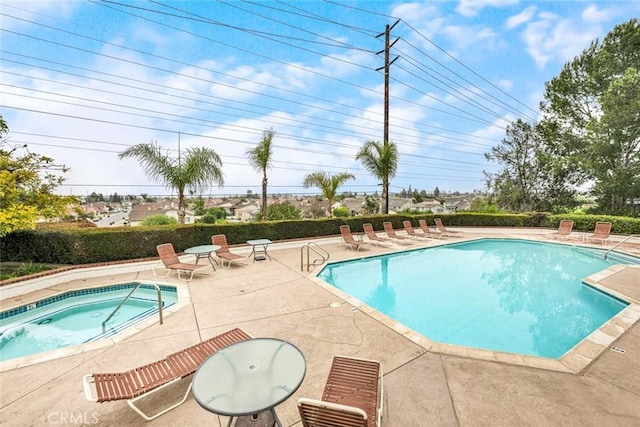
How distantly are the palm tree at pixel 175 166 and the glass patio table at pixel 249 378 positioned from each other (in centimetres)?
1052

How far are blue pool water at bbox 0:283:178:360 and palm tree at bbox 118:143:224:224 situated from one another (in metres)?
5.37

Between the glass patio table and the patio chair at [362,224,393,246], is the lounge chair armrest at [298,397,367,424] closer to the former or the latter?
the glass patio table

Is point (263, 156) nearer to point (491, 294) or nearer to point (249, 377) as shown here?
point (491, 294)

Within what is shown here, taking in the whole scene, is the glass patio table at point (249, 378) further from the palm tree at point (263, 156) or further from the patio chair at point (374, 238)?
the palm tree at point (263, 156)

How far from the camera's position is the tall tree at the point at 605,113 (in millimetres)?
17797

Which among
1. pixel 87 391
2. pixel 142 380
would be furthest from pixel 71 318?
pixel 142 380

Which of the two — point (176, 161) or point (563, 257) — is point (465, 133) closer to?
point (563, 257)

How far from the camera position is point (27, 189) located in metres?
7.75

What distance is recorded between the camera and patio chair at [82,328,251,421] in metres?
2.71

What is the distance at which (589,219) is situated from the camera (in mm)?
16156

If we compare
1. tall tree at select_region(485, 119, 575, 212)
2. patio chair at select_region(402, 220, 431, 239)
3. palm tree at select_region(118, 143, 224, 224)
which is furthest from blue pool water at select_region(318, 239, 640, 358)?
tall tree at select_region(485, 119, 575, 212)

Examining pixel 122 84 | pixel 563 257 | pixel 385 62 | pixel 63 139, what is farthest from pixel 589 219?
pixel 63 139

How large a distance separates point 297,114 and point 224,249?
13.0 m

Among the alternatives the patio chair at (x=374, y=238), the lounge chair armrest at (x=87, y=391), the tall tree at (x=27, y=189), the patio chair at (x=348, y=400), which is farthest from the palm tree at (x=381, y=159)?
the lounge chair armrest at (x=87, y=391)
